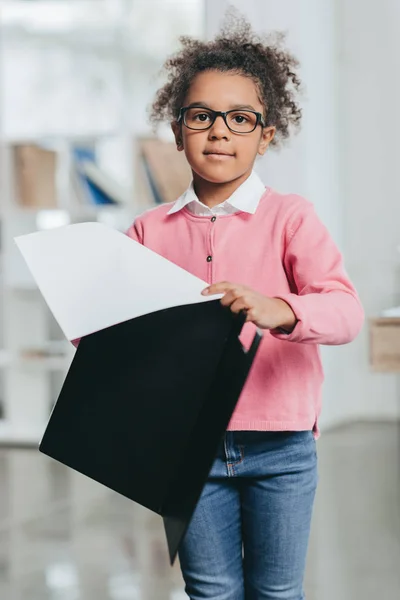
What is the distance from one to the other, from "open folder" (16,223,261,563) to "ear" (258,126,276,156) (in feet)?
0.93

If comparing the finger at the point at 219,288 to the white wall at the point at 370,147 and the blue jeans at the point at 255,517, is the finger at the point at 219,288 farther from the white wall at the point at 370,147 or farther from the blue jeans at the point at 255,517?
the white wall at the point at 370,147

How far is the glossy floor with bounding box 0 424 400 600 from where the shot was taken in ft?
7.75

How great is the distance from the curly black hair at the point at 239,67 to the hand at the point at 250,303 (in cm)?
33

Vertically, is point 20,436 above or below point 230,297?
below

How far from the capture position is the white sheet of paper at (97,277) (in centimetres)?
103

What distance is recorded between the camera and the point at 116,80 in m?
5.74

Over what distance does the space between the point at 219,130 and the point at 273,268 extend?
0.64 ft

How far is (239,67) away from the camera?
3.94 ft

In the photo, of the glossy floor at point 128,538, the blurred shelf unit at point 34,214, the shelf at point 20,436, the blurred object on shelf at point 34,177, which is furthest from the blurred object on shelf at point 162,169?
the glossy floor at point 128,538

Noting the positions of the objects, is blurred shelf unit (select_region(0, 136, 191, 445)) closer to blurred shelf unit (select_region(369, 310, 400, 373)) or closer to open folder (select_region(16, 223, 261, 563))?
blurred shelf unit (select_region(369, 310, 400, 373))

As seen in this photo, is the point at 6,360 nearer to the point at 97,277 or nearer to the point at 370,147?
the point at 370,147

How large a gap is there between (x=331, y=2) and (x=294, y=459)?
408 cm

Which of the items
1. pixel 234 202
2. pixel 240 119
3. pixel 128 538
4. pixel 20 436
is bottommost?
pixel 20 436

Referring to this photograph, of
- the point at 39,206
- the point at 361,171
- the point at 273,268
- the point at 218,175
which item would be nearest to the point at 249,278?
the point at 273,268
